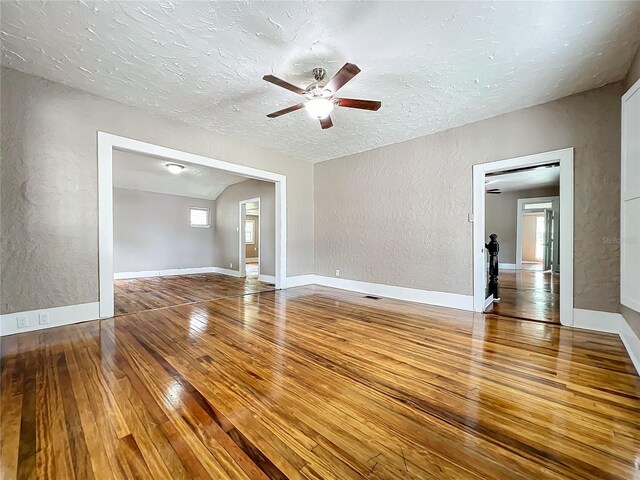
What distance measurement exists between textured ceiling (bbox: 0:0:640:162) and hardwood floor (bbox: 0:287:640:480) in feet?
8.84

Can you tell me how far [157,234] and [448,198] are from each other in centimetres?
748

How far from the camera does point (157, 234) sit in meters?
7.50

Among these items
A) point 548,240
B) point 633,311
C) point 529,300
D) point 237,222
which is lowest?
point 529,300

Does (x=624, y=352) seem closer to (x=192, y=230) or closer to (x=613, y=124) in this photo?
(x=613, y=124)

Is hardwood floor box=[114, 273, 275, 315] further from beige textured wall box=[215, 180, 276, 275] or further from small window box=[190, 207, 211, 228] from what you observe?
small window box=[190, 207, 211, 228]

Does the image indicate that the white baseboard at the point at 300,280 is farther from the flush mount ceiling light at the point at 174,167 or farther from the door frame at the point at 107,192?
the flush mount ceiling light at the point at 174,167

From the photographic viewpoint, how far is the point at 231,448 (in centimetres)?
126

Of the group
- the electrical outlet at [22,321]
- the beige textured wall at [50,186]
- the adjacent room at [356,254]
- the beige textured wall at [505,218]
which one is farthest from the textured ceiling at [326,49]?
the beige textured wall at [505,218]

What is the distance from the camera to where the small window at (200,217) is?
8172 mm

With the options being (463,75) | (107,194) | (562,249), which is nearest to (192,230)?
(107,194)

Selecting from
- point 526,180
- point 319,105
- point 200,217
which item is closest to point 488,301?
point 319,105

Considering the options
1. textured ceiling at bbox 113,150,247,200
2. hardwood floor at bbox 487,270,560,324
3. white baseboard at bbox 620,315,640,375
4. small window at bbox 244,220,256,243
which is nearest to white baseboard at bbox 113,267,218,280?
textured ceiling at bbox 113,150,247,200

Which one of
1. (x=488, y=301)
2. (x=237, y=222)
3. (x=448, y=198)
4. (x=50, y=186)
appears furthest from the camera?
(x=237, y=222)

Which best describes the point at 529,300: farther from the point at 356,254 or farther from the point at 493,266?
Answer: the point at 356,254
